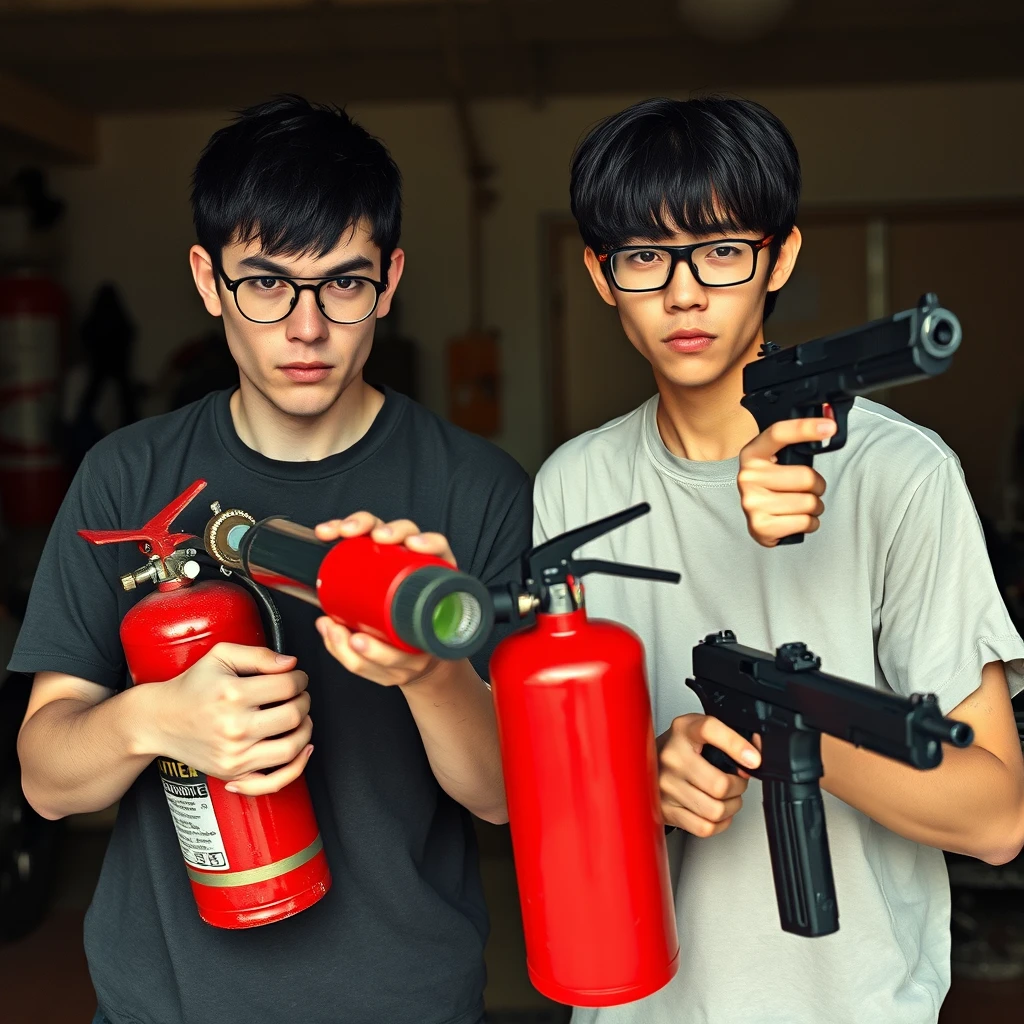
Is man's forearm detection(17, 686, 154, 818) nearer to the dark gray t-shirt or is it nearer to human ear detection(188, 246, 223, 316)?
the dark gray t-shirt

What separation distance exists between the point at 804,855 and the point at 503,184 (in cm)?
485

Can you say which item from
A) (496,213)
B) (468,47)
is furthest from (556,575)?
(496,213)

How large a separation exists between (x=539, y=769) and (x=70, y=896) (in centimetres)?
349

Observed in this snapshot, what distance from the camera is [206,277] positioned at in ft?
4.60

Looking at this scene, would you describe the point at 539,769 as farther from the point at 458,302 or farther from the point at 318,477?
the point at 458,302

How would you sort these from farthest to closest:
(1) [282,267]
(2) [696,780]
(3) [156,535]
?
(1) [282,267] < (3) [156,535] < (2) [696,780]

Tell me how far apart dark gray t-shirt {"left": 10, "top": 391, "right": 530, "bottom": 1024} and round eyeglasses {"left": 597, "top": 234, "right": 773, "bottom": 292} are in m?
0.30

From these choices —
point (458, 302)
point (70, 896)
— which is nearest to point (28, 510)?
point (70, 896)

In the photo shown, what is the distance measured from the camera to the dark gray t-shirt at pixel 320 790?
133 centimetres

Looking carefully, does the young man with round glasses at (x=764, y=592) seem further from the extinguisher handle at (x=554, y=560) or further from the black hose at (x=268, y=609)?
the black hose at (x=268, y=609)

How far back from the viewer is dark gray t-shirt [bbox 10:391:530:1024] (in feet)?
4.35

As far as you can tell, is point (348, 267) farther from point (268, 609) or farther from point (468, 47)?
point (468, 47)

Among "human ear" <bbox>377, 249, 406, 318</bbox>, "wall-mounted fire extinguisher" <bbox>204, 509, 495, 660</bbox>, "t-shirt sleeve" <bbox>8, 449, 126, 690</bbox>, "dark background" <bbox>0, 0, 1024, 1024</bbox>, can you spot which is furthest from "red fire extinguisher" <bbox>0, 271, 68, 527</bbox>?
"wall-mounted fire extinguisher" <bbox>204, 509, 495, 660</bbox>

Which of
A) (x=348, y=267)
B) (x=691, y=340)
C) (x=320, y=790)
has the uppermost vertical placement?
(x=348, y=267)
